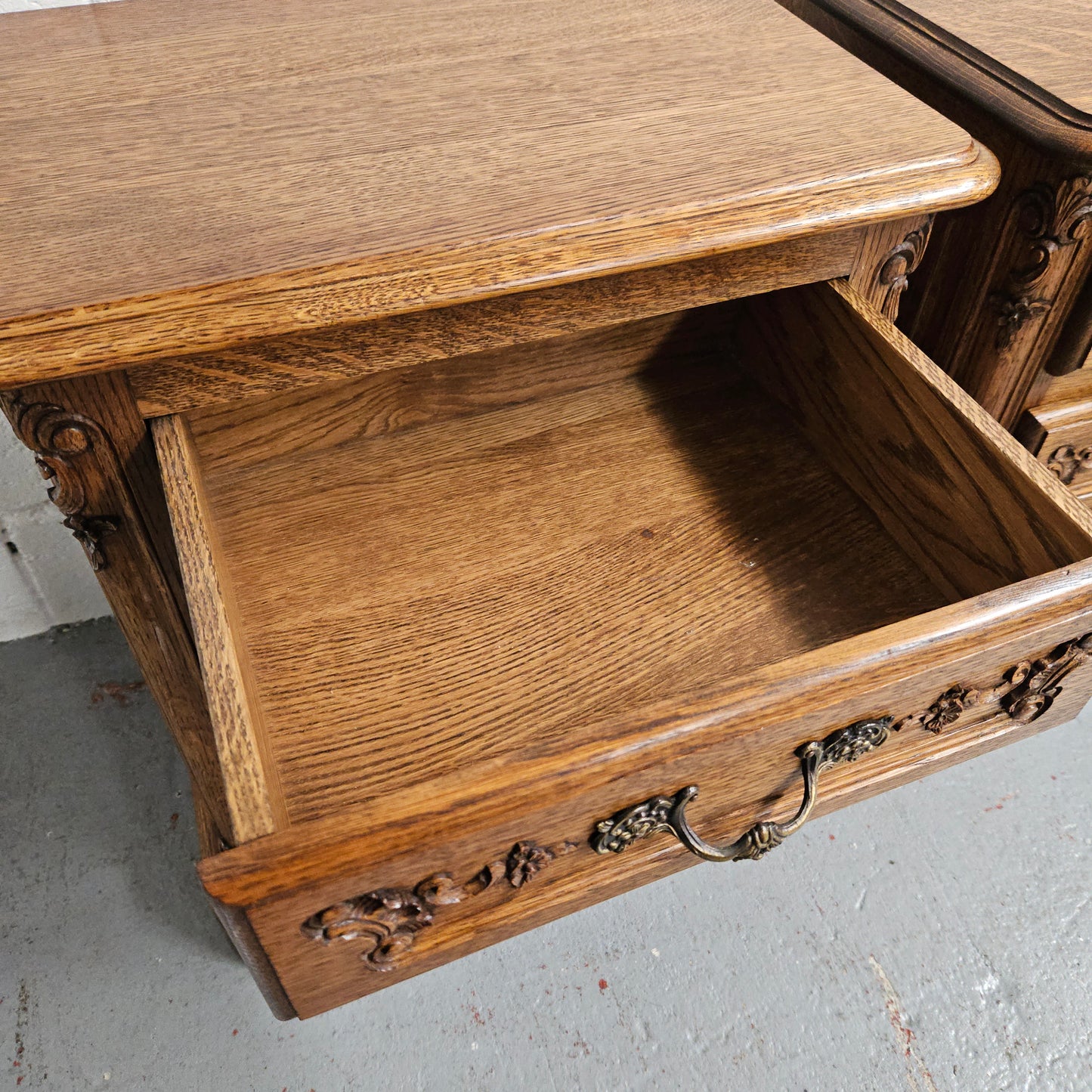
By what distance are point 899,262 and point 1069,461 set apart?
0.38 metres

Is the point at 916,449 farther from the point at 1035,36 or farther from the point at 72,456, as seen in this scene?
the point at 72,456

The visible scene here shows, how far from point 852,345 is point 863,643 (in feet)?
0.88

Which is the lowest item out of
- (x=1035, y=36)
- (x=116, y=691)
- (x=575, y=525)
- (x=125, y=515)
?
(x=116, y=691)

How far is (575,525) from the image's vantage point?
70cm

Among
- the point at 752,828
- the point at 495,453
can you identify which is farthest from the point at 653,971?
the point at 495,453

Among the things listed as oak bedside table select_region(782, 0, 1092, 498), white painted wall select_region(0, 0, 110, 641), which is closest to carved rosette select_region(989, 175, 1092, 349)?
oak bedside table select_region(782, 0, 1092, 498)

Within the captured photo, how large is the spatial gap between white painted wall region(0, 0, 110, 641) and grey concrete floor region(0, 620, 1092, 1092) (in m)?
0.18

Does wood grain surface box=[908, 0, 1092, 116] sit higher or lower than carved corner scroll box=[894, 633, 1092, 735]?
higher

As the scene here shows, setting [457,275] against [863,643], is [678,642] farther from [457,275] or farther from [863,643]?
[457,275]

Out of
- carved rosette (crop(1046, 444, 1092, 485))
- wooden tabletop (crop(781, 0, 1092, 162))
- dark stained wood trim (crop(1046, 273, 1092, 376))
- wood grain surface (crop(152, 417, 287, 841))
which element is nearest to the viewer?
wood grain surface (crop(152, 417, 287, 841))

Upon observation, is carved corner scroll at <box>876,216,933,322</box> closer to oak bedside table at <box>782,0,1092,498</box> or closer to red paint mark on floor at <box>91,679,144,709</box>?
oak bedside table at <box>782,0,1092,498</box>

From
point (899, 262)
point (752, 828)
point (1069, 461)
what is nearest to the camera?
point (752, 828)

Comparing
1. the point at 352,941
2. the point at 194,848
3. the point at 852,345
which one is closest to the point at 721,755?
the point at 352,941

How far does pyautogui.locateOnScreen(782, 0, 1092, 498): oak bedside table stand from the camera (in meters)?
0.67
